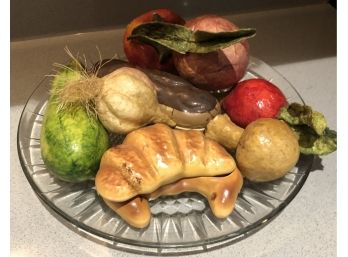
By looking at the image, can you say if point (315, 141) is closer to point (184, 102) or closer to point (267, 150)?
point (267, 150)

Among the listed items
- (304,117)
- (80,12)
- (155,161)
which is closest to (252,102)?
(304,117)

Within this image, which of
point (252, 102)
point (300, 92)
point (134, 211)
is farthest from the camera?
point (300, 92)

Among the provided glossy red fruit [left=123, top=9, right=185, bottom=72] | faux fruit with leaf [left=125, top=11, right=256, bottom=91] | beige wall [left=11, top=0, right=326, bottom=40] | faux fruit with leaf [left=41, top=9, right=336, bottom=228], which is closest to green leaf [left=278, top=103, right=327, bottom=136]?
faux fruit with leaf [left=41, top=9, right=336, bottom=228]

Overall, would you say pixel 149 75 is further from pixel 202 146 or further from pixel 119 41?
pixel 119 41

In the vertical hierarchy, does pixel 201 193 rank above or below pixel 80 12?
below

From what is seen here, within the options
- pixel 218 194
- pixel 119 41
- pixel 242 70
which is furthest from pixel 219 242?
pixel 119 41

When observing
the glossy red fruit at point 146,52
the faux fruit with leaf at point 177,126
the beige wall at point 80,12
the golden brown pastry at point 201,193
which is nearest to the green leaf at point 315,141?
the faux fruit with leaf at point 177,126

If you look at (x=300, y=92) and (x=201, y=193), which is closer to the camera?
(x=201, y=193)
